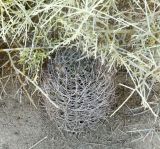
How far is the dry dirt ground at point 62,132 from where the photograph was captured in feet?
4.71

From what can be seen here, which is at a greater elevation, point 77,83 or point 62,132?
point 77,83

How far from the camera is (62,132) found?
1445 mm

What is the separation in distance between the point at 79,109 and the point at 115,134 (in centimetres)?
18

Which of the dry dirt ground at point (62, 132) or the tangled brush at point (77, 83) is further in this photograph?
the dry dirt ground at point (62, 132)

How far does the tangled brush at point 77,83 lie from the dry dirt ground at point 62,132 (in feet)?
0.37

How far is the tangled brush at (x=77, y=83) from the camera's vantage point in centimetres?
129

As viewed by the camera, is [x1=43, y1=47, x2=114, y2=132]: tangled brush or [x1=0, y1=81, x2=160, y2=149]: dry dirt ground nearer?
[x1=43, y1=47, x2=114, y2=132]: tangled brush

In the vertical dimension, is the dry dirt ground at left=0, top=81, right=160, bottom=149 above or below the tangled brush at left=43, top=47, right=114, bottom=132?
below

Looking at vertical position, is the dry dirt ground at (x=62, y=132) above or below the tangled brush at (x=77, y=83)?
below

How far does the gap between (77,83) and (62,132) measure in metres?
0.22

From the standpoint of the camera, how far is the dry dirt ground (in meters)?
1.44

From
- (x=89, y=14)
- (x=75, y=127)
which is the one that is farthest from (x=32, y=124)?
(x=89, y=14)

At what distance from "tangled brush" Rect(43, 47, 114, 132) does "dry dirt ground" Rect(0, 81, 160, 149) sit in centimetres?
11

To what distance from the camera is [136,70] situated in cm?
125
